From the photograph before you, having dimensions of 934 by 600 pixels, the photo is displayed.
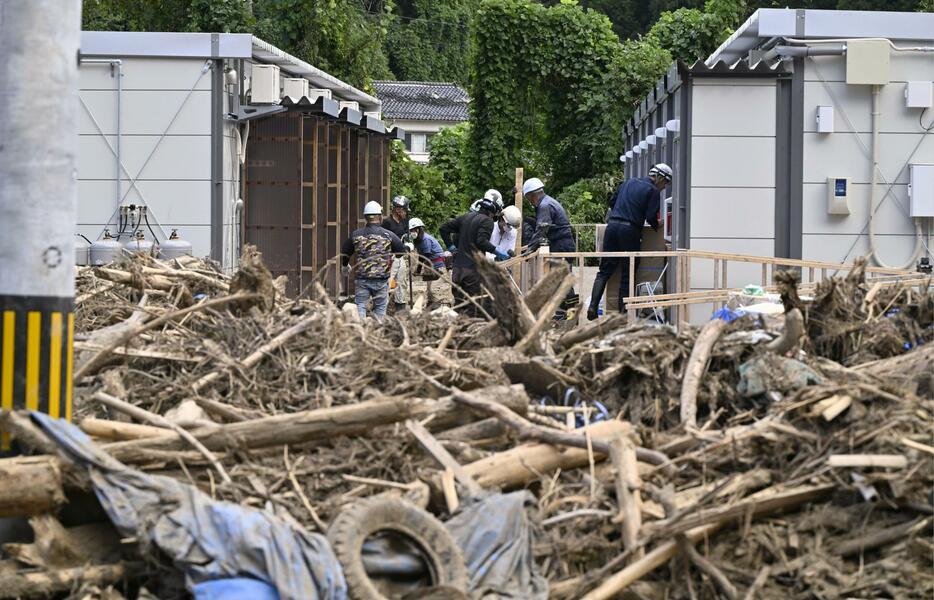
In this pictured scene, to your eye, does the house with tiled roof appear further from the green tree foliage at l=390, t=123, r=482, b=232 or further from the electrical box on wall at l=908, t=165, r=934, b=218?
the electrical box on wall at l=908, t=165, r=934, b=218

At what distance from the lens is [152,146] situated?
2008 centimetres

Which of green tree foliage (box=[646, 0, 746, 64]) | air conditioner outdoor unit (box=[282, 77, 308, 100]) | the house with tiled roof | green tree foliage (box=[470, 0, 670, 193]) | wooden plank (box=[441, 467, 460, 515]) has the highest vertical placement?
the house with tiled roof

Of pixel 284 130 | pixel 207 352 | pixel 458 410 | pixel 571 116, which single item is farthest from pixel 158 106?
pixel 571 116

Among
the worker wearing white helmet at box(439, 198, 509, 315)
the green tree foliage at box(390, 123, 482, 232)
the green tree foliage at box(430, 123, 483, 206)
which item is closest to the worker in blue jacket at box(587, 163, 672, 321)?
the worker wearing white helmet at box(439, 198, 509, 315)

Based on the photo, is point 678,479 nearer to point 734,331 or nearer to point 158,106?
point 734,331

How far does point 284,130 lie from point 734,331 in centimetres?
1489

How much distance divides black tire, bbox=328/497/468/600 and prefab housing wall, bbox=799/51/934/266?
469 inches

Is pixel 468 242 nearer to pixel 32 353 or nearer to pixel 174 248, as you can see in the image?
pixel 174 248

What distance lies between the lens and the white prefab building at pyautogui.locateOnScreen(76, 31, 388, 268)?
64.9 feet

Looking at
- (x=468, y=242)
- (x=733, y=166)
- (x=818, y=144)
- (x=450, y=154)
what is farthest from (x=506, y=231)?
(x=450, y=154)

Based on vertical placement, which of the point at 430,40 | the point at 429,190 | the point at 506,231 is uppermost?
the point at 430,40

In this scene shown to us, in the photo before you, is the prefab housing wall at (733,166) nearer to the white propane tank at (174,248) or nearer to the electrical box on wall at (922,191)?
the electrical box on wall at (922,191)

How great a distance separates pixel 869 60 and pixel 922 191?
66.9 inches

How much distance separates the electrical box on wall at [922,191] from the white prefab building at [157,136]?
9.25 meters
